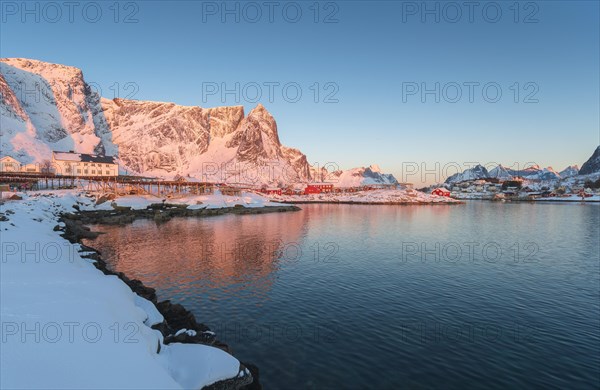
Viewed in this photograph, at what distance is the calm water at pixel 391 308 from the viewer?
1306 cm

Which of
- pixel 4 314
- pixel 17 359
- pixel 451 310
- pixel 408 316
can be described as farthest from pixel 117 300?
pixel 451 310

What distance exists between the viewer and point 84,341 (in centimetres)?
874

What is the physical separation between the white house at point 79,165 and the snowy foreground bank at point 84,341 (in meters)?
121

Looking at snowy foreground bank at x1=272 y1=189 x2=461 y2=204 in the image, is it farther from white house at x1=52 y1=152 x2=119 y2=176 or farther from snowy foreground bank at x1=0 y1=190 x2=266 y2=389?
snowy foreground bank at x1=0 y1=190 x2=266 y2=389

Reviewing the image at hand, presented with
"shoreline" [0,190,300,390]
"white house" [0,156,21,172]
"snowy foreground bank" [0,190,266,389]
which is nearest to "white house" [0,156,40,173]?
"white house" [0,156,21,172]

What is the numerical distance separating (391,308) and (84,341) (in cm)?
1647

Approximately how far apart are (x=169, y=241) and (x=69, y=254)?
22.4 meters

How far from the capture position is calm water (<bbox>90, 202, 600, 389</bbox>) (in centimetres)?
Result: 1306

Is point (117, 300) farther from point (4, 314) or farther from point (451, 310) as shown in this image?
point (451, 310)

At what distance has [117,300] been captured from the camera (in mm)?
13000

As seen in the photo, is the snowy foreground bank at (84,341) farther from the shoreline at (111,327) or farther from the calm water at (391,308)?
the calm water at (391,308)

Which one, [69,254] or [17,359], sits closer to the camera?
[17,359]

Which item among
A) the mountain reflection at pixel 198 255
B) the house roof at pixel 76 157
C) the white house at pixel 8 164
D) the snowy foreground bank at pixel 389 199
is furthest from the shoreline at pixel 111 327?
the snowy foreground bank at pixel 389 199

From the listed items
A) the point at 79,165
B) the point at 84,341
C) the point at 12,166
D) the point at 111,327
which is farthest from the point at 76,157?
the point at 84,341
